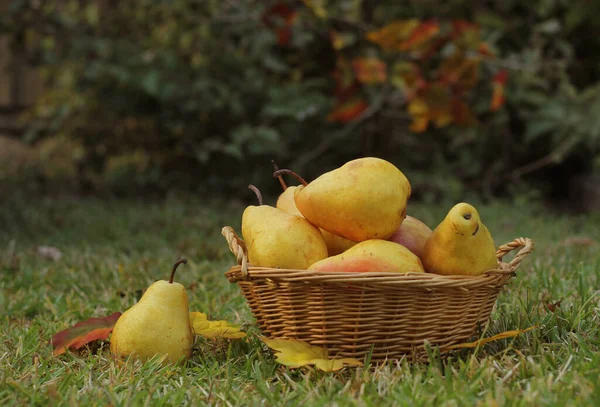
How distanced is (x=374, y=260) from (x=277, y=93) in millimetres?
3707

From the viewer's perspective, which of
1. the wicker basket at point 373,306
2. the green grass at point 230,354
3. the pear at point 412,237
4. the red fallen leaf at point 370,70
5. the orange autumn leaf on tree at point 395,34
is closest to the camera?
the green grass at point 230,354

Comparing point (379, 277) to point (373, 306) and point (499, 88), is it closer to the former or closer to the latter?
point (373, 306)

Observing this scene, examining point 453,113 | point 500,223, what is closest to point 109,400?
point 500,223

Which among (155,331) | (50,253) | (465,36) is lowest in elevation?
(50,253)

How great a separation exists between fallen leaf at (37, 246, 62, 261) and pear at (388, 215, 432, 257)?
1.89 metres

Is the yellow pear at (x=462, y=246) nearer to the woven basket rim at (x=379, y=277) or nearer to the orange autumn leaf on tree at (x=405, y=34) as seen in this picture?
the woven basket rim at (x=379, y=277)

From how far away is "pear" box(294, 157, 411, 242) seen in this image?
5.49 ft

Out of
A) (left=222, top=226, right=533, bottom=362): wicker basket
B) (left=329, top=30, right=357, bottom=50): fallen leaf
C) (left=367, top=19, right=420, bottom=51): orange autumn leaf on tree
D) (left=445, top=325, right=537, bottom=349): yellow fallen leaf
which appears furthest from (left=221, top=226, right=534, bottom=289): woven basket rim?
(left=329, top=30, right=357, bottom=50): fallen leaf

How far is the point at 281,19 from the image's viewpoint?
491 centimetres

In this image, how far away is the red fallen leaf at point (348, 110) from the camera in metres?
5.04

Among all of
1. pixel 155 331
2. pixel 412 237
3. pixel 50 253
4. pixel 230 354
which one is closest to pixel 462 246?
pixel 412 237

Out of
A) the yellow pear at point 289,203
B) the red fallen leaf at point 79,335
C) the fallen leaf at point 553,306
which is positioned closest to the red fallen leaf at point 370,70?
the yellow pear at point 289,203

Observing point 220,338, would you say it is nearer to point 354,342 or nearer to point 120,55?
point 354,342

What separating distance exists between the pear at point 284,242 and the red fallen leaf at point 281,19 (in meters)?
3.33
